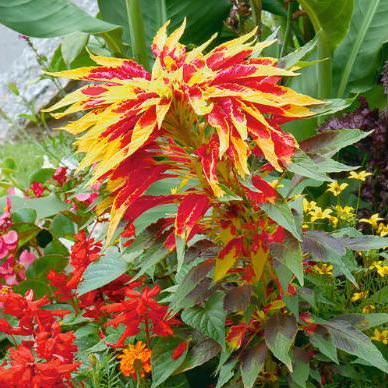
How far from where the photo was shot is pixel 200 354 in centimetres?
123

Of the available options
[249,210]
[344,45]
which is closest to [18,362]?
[249,210]

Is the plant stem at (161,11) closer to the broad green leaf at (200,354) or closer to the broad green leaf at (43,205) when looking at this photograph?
the broad green leaf at (43,205)

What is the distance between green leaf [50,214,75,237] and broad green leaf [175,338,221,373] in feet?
2.48

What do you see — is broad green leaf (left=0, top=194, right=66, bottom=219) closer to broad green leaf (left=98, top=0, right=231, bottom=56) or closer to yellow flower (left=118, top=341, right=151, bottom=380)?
broad green leaf (left=98, top=0, right=231, bottom=56)

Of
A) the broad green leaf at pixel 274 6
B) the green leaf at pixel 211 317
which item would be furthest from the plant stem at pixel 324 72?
the green leaf at pixel 211 317

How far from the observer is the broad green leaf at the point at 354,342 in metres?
1.13

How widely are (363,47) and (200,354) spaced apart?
52.0 inches

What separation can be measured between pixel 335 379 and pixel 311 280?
25 centimetres

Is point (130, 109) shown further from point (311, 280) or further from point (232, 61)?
point (311, 280)

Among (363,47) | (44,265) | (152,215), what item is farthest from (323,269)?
(363,47)

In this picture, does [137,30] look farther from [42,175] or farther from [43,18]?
[42,175]

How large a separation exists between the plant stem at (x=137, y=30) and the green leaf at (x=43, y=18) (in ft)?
0.22

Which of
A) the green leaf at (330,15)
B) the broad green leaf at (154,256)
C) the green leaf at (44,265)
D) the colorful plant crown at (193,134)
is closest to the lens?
the colorful plant crown at (193,134)

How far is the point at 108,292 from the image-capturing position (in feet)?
4.91
